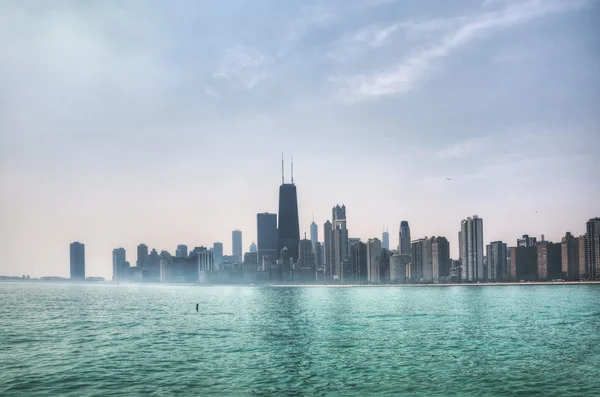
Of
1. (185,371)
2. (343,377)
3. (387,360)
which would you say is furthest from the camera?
(387,360)

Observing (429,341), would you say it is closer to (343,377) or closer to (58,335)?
(343,377)

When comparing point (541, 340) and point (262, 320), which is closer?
point (541, 340)

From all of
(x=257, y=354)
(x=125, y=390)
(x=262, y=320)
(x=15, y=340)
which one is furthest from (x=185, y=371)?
(x=262, y=320)

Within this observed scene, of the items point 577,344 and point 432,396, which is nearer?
point 432,396

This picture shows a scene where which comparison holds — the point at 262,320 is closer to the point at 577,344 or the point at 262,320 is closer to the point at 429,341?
the point at 429,341

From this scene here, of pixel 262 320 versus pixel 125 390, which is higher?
pixel 125 390

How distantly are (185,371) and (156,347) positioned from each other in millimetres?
19870

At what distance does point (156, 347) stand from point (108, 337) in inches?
686

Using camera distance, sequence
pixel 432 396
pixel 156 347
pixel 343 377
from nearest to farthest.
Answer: pixel 432 396 < pixel 343 377 < pixel 156 347

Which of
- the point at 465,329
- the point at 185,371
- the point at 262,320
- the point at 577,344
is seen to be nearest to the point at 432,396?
the point at 185,371

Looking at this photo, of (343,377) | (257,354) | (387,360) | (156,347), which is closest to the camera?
(343,377)

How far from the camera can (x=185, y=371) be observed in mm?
52375

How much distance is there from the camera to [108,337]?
83188 mm

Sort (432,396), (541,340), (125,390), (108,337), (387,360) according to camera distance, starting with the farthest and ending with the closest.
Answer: (108,337) < (541,340) < (387,360) < (125,390) < (432,396)
